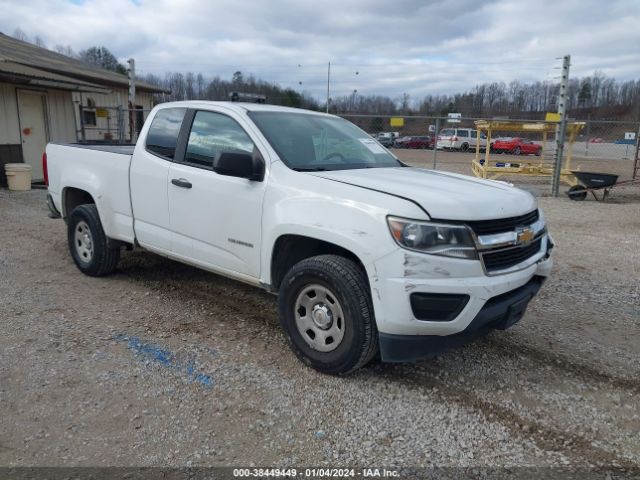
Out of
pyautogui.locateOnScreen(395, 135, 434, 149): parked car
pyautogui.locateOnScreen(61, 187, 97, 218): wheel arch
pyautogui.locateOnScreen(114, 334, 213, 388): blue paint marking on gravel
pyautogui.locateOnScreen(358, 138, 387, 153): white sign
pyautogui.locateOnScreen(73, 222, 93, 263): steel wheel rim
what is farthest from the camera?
pyautogui.locateOnScreen(395, 135, 434, 149): parked car

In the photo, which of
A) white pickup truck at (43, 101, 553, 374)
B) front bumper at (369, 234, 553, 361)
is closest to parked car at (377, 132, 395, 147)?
white pickup truck at (43, 101, 553, 374)

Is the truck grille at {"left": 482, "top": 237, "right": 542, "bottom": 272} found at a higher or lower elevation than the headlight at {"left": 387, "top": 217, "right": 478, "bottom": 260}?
→ lower

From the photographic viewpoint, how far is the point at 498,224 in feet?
10.7

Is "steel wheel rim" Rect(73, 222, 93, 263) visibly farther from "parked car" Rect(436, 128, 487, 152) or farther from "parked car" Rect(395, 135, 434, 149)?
"parked car" Rect(395, 135, 434, 149)

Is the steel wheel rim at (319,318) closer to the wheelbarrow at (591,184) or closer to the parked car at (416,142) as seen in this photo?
the wheelbarrow at (591,184)

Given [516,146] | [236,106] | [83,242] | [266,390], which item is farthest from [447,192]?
[516,146]

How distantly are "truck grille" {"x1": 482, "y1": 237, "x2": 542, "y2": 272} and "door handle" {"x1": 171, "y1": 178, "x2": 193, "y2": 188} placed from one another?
244cm

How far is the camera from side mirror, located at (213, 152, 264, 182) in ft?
11.9

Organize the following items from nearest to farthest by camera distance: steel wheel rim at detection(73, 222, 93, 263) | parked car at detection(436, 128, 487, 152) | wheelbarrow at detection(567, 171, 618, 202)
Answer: steel wheel rim at detection(73, 222, 93, 263)
wheelbarrow at detection(567, 171, 618, 202)
parked car at detection(436, 128, 487, 152)

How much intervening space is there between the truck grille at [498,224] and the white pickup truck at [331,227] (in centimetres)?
1

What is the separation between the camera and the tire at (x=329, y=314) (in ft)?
10.5

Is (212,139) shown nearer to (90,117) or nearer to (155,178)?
(155,178)

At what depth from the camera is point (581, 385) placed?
11.5ft

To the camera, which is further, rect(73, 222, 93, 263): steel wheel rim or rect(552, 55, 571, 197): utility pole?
rect(552, 55, 571, 197): utility pole
